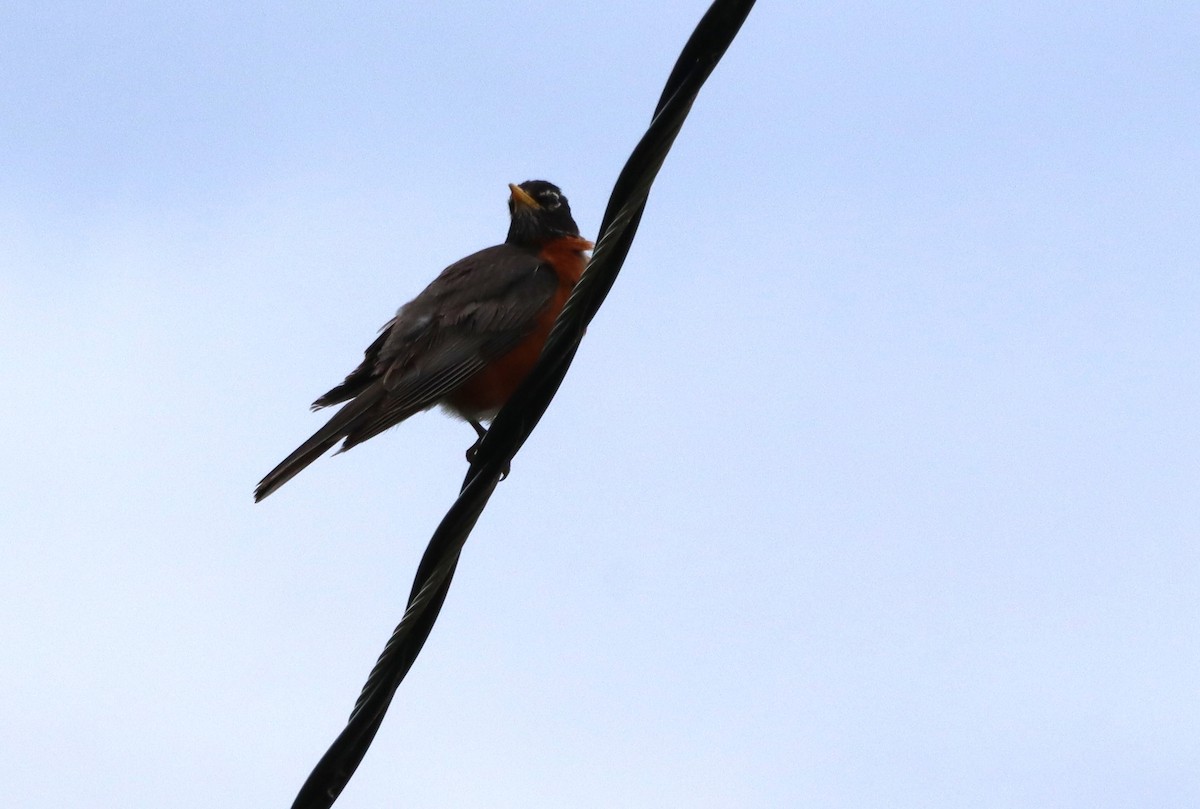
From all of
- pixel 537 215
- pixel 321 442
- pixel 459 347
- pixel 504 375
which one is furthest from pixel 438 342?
pixel 537 215

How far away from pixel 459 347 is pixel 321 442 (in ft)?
3.55

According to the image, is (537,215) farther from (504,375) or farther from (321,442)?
(321,442)

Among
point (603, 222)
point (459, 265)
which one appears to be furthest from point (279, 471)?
point (603, 222)

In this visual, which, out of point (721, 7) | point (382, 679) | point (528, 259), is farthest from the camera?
point (528, 259)

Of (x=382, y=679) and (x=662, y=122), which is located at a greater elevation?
(x=662, y=122)

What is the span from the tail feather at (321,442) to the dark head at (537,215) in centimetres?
196

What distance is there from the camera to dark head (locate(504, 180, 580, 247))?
27.1ft

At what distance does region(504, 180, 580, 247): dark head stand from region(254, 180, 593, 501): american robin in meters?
0.47

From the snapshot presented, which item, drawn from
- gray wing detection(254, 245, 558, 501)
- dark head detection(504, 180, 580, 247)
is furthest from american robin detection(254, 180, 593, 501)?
dark head detection(504, 180, 580, 247)

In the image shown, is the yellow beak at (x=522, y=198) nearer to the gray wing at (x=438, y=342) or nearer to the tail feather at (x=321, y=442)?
the gray wing at (x=438, y=342)

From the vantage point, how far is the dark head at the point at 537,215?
8.26 metres

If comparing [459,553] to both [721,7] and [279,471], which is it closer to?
[721,7]

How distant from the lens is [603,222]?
3.42 meters

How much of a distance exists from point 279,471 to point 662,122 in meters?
3.09
